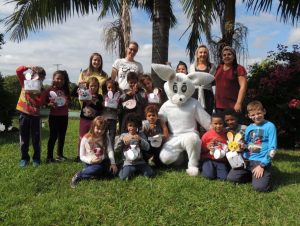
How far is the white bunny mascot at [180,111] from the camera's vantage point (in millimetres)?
5465

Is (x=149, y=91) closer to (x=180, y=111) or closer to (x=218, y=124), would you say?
(x=180, y=111)

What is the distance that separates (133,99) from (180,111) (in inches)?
28.8

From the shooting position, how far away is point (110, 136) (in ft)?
18.7

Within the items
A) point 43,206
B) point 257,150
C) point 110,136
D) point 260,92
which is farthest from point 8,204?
point 260,92

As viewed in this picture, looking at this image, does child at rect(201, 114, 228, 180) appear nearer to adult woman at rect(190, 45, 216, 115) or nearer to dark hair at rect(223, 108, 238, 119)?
dark hair at rect(223, 108, 238, 119)

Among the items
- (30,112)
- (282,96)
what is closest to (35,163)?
(30,112)

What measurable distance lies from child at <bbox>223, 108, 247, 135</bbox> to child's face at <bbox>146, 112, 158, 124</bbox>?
967 mm

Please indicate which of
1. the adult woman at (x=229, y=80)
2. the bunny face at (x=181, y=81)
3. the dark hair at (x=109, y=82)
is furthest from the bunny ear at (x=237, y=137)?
the dark hair at (x=109, y=82)

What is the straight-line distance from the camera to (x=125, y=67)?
241 inches

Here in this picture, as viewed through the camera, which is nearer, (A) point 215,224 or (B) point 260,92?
(A) point 215,224

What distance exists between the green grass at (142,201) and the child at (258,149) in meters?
0.17

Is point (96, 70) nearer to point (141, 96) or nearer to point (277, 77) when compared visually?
point (141, 96)

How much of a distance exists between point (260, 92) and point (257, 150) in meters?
3.74

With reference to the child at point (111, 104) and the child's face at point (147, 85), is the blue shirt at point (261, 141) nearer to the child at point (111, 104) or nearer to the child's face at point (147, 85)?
the child's face at point (147, 85)
